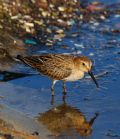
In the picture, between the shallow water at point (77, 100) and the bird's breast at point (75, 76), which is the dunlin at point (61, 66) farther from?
the shallow water at point (77, 100)

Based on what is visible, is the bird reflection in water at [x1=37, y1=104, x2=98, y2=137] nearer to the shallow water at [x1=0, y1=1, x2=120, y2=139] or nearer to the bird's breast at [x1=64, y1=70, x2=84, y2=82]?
the shallow water at [x1=0, y1=1, x2=120, y2=139]

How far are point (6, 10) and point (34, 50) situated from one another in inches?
81.3

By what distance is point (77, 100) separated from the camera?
38.7 ft

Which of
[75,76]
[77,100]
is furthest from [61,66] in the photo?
[77,100]

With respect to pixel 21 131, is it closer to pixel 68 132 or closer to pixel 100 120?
pixel 68 132

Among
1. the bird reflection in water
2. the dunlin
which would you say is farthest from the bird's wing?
the bird reflection in water

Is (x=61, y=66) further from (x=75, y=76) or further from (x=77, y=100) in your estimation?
(x=77, y=100)

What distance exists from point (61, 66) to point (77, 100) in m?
0.84

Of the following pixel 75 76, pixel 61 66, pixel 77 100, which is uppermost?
pixel 61 66

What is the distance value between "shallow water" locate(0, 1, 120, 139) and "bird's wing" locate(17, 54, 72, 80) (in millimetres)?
365

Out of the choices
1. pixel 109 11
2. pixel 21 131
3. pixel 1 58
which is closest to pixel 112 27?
pixel 109 11

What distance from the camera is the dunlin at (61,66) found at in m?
12.1

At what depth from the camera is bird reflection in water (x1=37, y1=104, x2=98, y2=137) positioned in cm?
1016

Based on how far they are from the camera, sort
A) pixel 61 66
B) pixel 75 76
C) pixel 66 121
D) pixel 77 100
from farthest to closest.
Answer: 1. pixel 61 66
2. pixel 75 76
3. pixel 77 100
4. pixel 66 121
